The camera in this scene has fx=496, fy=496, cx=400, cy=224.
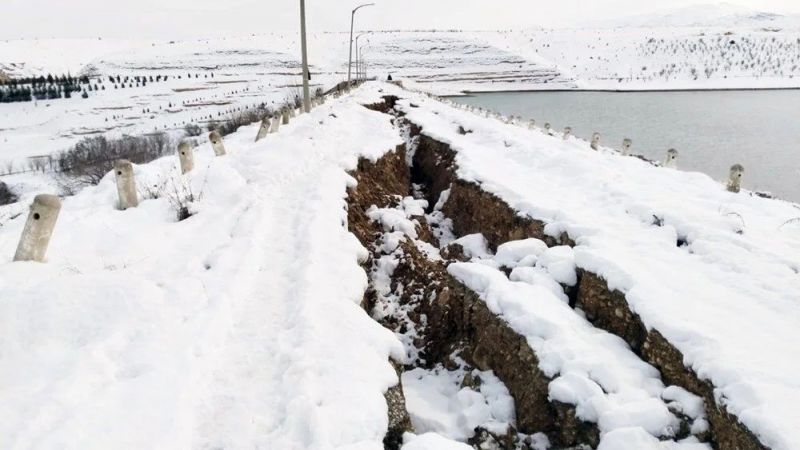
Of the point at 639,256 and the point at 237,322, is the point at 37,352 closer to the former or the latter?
the point at 237,322

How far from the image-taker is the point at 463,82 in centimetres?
9562

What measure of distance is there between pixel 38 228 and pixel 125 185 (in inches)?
85.0

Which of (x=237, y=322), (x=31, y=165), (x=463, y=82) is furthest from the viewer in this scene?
(x=463, y=82)

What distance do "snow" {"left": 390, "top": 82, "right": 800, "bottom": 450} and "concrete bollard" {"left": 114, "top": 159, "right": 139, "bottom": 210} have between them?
5.65m

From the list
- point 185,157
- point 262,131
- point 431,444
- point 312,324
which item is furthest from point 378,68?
point 431,444

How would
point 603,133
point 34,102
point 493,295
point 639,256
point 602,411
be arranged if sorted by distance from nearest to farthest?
point 602,411 → point 493,295 → point 639,256 → point 603,133 → point 34,102

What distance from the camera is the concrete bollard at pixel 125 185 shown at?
6.96 meters

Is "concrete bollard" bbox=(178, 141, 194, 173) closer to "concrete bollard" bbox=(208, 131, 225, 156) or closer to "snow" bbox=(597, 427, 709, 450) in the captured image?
"concrete bollard" bbox=(208, 131, 225, 156)

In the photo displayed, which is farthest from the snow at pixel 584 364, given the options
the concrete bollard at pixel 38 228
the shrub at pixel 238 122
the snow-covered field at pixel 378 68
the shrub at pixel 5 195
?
the snow-covered field at pixel 378 68

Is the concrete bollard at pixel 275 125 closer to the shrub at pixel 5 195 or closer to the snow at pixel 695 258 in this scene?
the snow at pixel 695 258

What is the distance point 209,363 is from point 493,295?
3.35 m

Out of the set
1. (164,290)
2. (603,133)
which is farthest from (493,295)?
(603,133)

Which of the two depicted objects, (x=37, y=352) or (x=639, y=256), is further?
(x=639, y=256)

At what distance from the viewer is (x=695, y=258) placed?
643 centimetres
